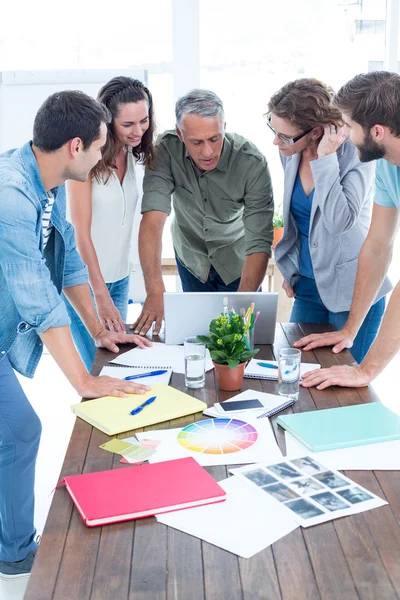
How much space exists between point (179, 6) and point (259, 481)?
150 inches

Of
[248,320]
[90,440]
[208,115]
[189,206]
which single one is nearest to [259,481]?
[90,440]

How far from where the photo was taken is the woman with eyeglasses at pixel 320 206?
2.23m

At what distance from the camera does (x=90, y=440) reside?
1507mm

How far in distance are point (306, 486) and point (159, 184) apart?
1.62 m

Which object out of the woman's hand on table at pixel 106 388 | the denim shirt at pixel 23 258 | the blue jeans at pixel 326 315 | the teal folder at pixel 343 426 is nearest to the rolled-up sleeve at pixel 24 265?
the denim shirt at pixel 23 258

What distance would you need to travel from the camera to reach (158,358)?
205cm

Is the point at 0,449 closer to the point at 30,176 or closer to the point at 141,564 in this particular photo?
the point at 30,176

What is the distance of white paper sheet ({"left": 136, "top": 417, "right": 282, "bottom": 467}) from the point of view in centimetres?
141

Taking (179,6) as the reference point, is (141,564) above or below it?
below

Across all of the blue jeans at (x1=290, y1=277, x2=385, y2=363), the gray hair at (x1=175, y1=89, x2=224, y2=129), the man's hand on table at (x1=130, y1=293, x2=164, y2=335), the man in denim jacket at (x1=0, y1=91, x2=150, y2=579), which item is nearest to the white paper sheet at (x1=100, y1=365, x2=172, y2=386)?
the man in denim jacket at (x1=0, y1=91, x2=150, y2=579)

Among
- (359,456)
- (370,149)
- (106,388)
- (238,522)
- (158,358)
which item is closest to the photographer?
(238,522)

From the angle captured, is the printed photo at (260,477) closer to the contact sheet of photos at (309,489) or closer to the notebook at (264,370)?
the contact sheet of photos at (309,489)

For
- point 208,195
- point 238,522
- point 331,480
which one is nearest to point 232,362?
point 331,480

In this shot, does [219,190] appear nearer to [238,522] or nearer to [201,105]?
[201,105]
